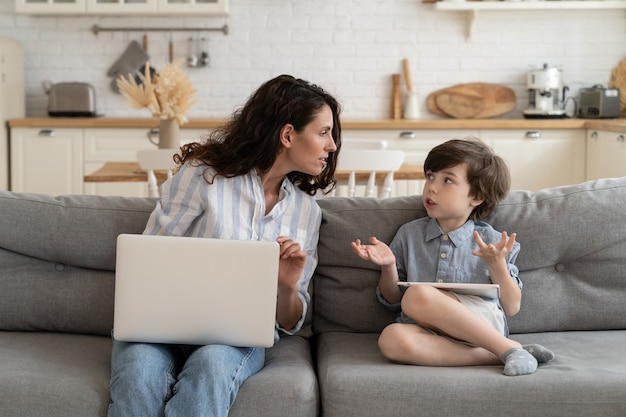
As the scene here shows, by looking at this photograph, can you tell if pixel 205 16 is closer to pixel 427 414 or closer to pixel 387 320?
pixel 387 320

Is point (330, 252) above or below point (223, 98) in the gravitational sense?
below

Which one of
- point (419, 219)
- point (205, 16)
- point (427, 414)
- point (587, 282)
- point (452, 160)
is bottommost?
point (427, 414)

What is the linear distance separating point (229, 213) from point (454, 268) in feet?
2.03

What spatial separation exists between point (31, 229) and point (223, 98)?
3.50 m

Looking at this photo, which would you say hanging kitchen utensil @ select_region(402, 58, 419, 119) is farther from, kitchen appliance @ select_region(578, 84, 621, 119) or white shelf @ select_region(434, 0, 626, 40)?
kitchen appliance @ select_region(578, 84, 621, 119)

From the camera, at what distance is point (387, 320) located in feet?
8.36

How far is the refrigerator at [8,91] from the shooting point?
216 inches

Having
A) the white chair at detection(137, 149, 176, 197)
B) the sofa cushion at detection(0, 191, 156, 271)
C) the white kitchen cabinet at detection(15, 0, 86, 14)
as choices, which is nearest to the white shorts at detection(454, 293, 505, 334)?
the sofa cushion at detection(0, 191, 156, 271)

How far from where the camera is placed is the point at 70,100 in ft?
18.6

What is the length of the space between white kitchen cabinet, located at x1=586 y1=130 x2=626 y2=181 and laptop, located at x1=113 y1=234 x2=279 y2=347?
133 inches

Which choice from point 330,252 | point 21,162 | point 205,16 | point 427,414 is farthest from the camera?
point 205,16

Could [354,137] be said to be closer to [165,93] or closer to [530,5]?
[530,5]

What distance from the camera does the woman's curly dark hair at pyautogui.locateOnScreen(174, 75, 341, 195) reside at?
8.04ft

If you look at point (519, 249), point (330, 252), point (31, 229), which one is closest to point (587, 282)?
point (519, 249)
